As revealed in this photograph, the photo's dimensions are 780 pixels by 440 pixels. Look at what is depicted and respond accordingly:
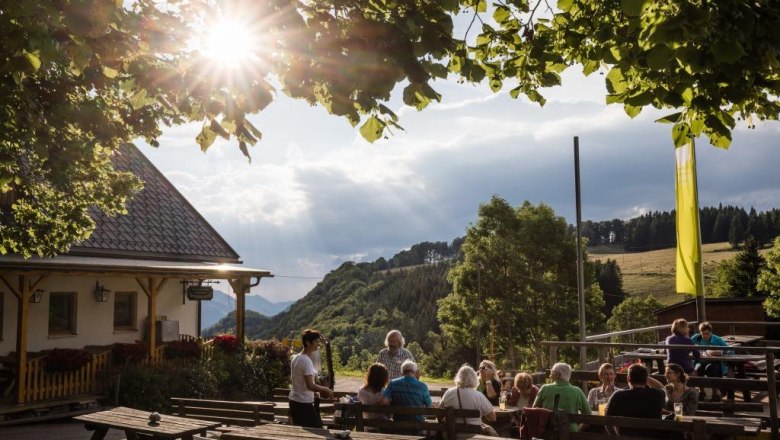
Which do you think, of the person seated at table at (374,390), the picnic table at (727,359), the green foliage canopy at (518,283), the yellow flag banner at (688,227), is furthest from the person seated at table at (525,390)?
the green foliage canopy at (518,283)

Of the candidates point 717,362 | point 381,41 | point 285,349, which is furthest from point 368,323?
point 381,41

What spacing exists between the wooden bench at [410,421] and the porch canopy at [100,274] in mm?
9622

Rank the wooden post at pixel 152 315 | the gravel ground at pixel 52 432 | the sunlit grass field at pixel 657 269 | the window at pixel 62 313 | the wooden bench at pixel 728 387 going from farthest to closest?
the sunlit grass field at pixel 657 269
the wooden post at pixel 152 315
the window at pixel 62 313
the gravel ground at pixel 52 432
the wooden bench at pixel 728 387

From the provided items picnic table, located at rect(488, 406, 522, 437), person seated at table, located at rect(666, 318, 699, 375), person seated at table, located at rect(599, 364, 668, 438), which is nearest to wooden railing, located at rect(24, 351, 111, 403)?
picnic table, located at rect(488, 406, 522, 437)

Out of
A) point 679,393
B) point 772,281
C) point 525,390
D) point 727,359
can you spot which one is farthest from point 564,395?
point 772,281

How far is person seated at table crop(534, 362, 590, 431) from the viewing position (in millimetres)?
7727

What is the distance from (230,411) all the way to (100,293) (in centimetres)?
1009

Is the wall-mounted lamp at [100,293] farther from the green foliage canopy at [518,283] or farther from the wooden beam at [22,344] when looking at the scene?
the green foliage canopy at [518,283]

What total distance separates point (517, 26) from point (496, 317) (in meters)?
44.6

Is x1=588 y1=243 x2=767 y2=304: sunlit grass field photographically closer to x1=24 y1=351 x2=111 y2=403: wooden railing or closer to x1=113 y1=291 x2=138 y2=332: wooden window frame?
x1=113 y1=291 x2=138 y2=332: wooden window frame

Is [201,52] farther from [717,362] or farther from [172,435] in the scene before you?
[717,362]

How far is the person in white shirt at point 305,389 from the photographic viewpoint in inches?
303

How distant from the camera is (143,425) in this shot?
751cm

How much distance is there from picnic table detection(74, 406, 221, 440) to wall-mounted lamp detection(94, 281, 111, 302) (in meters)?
10.2
